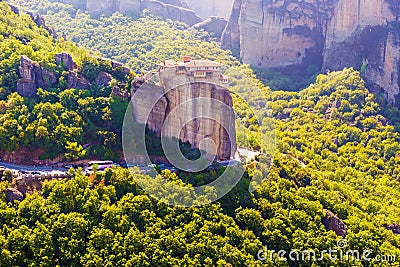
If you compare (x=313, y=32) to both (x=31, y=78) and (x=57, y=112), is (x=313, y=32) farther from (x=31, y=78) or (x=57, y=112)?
(x=57, y=112)

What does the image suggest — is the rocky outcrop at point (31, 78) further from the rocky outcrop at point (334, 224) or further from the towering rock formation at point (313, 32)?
the towering rock formation at point (313, 32)

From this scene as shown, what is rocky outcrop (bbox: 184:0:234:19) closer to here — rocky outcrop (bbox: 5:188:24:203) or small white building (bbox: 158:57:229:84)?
small white building (bbox: 158:57:229:84)

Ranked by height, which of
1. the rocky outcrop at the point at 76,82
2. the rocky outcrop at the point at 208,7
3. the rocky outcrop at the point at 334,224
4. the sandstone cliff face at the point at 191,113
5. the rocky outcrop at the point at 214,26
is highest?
the rocky outcrop at the point at 208,7

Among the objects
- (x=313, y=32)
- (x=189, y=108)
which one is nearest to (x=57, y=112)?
(x=189, y=108)

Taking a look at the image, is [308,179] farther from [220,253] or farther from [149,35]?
[149,35]

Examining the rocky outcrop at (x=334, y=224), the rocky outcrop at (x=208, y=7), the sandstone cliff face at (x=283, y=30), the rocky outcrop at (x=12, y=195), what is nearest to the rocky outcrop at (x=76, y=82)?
the rocky outcrop at (x=12, y=195)

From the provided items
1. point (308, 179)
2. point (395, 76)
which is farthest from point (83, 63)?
point (395, 76)

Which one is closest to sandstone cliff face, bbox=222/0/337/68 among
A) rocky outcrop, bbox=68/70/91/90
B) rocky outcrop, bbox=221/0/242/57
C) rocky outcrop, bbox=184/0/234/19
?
rocky outcrop, bbox=221/0/242/57
